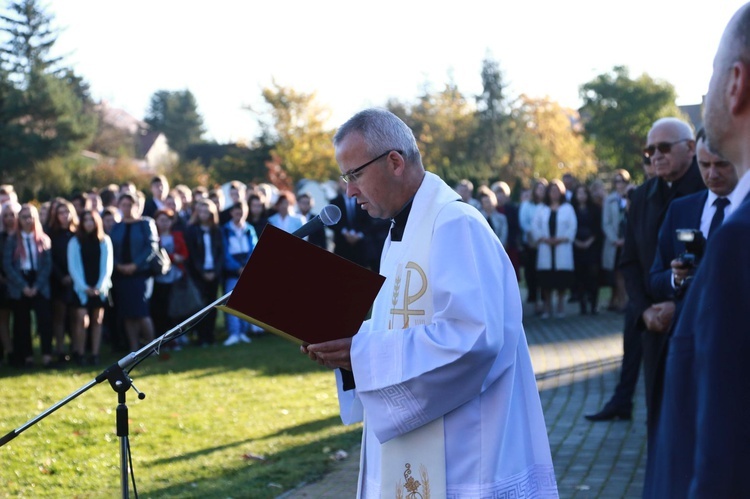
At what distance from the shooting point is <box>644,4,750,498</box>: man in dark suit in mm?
1507

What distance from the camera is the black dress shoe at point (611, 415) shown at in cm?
843

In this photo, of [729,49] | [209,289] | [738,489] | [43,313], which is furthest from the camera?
[209,289]

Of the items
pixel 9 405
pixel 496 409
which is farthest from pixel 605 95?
pixel 496 409

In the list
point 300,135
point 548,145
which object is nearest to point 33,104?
point 300,135

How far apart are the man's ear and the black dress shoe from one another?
23.3 ft

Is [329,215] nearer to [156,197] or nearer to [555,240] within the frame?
[156,197]

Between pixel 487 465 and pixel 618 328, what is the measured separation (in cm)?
1212

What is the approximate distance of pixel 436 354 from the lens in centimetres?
320

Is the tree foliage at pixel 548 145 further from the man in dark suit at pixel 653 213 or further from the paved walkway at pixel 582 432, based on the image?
the man in dark suit at pixel 653 213

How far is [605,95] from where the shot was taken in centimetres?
7825

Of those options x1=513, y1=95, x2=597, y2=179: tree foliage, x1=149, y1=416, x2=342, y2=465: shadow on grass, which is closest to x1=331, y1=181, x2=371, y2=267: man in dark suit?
x1=149, y1=416, x2=342, y2=465: shadow on grass

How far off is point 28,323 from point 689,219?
961 centimetres

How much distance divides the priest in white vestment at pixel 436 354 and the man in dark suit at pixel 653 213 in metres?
2.66

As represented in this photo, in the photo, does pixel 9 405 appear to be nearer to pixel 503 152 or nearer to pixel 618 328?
pixel 618 328
